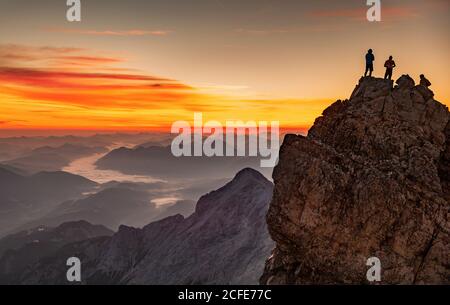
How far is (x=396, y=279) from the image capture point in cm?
3800

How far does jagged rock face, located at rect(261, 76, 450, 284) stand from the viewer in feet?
125

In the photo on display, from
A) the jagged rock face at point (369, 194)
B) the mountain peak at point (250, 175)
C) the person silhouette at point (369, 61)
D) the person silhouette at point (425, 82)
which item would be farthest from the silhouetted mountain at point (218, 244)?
the person silhouette at point (425, 82)

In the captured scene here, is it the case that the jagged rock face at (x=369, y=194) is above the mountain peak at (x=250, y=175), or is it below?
above

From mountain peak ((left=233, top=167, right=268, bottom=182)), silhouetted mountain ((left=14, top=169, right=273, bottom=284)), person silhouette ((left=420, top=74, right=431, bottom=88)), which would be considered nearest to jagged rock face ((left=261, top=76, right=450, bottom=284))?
person silhouette ((left=420, top=74, right=431, bottom=88))

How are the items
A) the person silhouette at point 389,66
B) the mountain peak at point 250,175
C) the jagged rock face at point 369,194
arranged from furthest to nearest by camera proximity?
the mountain peak at point 250,175 → the person silhouette at point 389,66 → the jagged rock face at point 369,194

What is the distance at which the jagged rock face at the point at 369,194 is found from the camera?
38.1 metres

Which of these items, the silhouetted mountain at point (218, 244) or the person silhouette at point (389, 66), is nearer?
the person silhouette at point (389, 66)

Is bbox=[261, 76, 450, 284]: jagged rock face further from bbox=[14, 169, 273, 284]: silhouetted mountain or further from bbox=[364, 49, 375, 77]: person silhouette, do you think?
bbox=[14, 169, 273, 284]: silhouetted mountain

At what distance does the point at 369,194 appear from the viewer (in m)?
38.6

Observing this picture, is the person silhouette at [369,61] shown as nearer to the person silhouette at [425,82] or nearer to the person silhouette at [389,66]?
the person silhouette at [389,66]

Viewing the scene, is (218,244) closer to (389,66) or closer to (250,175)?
(250,175)
